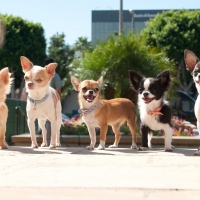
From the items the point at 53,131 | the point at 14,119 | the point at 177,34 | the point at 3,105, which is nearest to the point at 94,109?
the point at 53,131

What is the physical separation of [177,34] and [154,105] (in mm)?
45036

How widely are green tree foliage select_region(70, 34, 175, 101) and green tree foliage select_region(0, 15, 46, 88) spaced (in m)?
36.8

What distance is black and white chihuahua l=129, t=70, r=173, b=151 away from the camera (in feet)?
24.9

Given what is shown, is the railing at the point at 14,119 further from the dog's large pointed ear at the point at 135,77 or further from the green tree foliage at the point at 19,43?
the green tree foliage at the point at 19,43

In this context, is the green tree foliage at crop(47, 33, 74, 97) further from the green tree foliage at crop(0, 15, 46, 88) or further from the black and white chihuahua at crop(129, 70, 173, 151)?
the black and white chihuahua at crop(129, 70, 173, 151)

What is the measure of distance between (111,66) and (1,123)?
7.46m

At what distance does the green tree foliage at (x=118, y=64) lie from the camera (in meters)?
15.0

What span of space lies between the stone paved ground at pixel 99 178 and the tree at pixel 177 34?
44.5 meters

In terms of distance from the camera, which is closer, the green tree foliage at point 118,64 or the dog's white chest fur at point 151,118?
the dog's white chest fur at point 151,118

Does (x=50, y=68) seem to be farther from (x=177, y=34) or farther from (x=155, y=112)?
(x=177, y=34)

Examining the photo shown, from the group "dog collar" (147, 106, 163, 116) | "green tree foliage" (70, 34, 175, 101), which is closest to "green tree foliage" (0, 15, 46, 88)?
"green tree foliage" (70, 34, 175, 101)

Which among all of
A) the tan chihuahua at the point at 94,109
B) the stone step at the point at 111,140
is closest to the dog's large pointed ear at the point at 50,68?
the tan chihuahua at the point at 94,109

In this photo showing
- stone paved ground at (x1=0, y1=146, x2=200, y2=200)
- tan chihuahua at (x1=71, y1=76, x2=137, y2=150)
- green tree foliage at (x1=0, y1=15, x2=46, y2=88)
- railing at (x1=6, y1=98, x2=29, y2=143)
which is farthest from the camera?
green tree foliage at (x1=0, y1=15, x2=46, y2=88)

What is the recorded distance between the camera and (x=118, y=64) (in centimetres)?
1509
